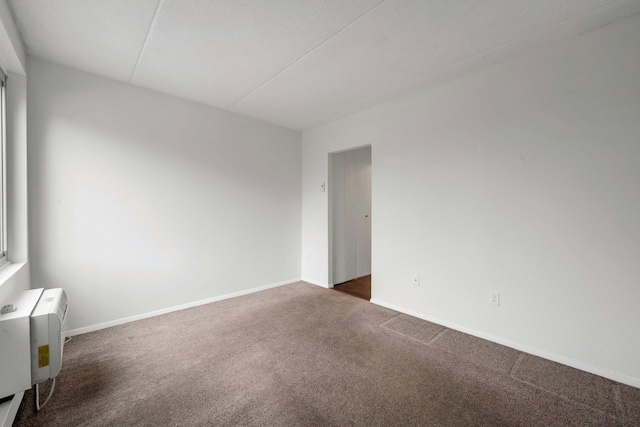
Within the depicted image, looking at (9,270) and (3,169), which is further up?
(3,169)

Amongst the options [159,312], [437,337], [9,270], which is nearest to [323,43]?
[437,337]

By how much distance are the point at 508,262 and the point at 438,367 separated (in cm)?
111

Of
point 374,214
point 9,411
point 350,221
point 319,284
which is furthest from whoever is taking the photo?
point 350,221

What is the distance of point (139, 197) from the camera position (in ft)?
9.43

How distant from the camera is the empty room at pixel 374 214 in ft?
5.61

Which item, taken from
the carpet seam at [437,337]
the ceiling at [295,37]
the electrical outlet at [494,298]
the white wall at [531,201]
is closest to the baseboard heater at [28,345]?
the ceiling at [295,37]

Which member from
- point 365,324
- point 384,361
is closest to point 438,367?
Result: point 384,361

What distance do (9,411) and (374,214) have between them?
329 centimetres

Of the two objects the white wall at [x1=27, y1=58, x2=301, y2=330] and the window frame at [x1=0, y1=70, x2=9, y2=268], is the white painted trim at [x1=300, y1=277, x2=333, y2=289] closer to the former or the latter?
the white wall at [x1=27, y1=58, x2=301, y2=330]

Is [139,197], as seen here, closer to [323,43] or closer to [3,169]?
[3,169]

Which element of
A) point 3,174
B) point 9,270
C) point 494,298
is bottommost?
point 494,298

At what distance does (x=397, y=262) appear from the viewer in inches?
126

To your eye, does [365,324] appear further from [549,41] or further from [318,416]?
[549,41]

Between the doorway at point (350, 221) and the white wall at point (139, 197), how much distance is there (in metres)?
0.98
